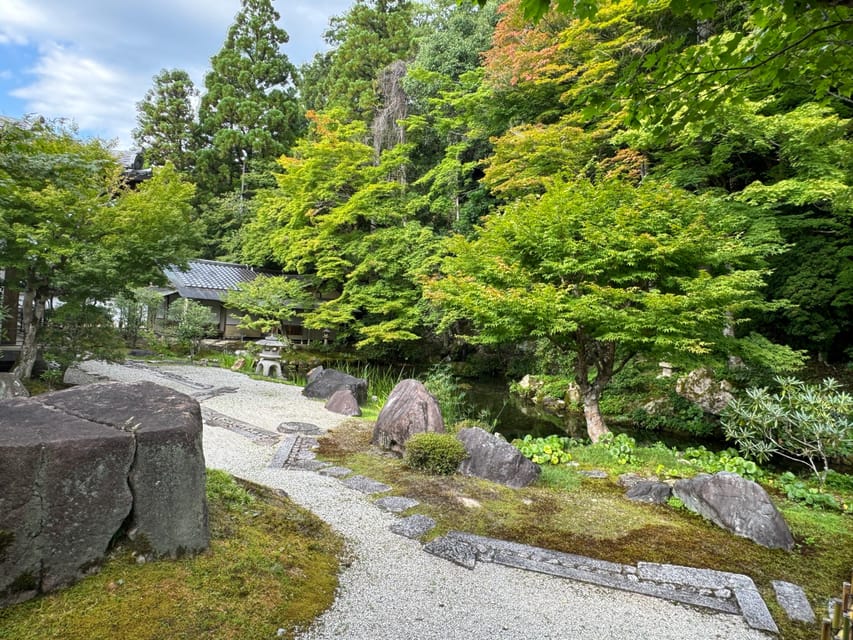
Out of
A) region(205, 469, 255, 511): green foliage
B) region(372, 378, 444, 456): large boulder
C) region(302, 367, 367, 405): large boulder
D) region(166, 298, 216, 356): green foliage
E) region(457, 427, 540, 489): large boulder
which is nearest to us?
region(205, 469, 255, 511): green foliage

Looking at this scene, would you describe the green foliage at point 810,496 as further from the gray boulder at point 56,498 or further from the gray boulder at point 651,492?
the gray boulder at point 56,498

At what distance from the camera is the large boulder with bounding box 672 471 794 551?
3.95 meters

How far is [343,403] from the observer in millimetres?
8859

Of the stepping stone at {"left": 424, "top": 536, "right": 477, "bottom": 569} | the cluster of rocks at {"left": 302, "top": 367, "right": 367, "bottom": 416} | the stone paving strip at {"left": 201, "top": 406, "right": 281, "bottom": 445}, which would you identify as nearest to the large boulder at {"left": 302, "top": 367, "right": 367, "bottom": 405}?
the cluster of rocks at {"left": 302, "top": 367, "right": 367, "bottom": 416}

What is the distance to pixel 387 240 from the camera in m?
14.8

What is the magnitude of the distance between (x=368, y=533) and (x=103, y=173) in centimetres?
795

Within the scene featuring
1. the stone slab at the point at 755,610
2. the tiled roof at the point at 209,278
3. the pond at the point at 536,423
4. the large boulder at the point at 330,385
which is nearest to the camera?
the stone slab at the point at 755,610

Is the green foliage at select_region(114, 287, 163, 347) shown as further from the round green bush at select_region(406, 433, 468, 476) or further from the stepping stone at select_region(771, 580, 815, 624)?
the stepping stone at select_region(771, 580, 815, 624)

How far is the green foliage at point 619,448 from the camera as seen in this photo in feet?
20.0

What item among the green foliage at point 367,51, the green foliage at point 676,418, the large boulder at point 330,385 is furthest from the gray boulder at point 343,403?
the green foliage at point 367,51

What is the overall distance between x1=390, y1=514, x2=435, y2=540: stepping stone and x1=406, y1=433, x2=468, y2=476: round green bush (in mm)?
1218

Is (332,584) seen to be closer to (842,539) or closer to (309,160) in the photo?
(842,539)

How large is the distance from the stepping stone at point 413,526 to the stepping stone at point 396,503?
0.25 meters

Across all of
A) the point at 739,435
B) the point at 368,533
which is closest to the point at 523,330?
the point at 739,435
